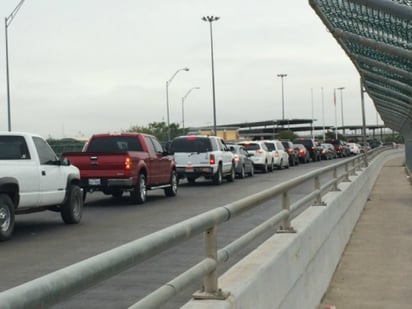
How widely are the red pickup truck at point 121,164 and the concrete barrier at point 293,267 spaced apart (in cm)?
674

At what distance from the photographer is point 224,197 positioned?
64.8 ft

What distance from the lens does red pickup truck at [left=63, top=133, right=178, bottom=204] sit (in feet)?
55.2

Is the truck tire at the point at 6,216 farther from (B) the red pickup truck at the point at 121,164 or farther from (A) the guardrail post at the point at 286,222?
(B) the red pickup truck at the point at 121,164

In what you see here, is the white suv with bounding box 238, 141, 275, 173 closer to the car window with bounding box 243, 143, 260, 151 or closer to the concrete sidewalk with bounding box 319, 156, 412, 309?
the car window with bounding box 243, 143, 260, 151

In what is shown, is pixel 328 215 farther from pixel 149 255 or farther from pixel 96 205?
pixel 96 205

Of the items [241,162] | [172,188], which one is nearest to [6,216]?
[172,188]

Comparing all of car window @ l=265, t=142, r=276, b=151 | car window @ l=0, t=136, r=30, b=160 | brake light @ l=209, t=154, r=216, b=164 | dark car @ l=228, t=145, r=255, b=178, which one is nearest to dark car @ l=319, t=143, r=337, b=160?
car window @ l=265, t=142, r=276, b=151

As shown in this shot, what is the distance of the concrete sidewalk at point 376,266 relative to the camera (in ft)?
27.1

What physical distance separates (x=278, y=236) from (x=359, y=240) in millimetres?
6608

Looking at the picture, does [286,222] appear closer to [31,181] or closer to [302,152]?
[31,181]

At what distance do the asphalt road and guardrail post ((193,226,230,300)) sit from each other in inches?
25.2

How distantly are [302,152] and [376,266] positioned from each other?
41329mm

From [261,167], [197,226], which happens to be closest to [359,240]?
[197,226]

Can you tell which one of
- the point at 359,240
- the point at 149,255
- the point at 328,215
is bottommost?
the point at 359,240
